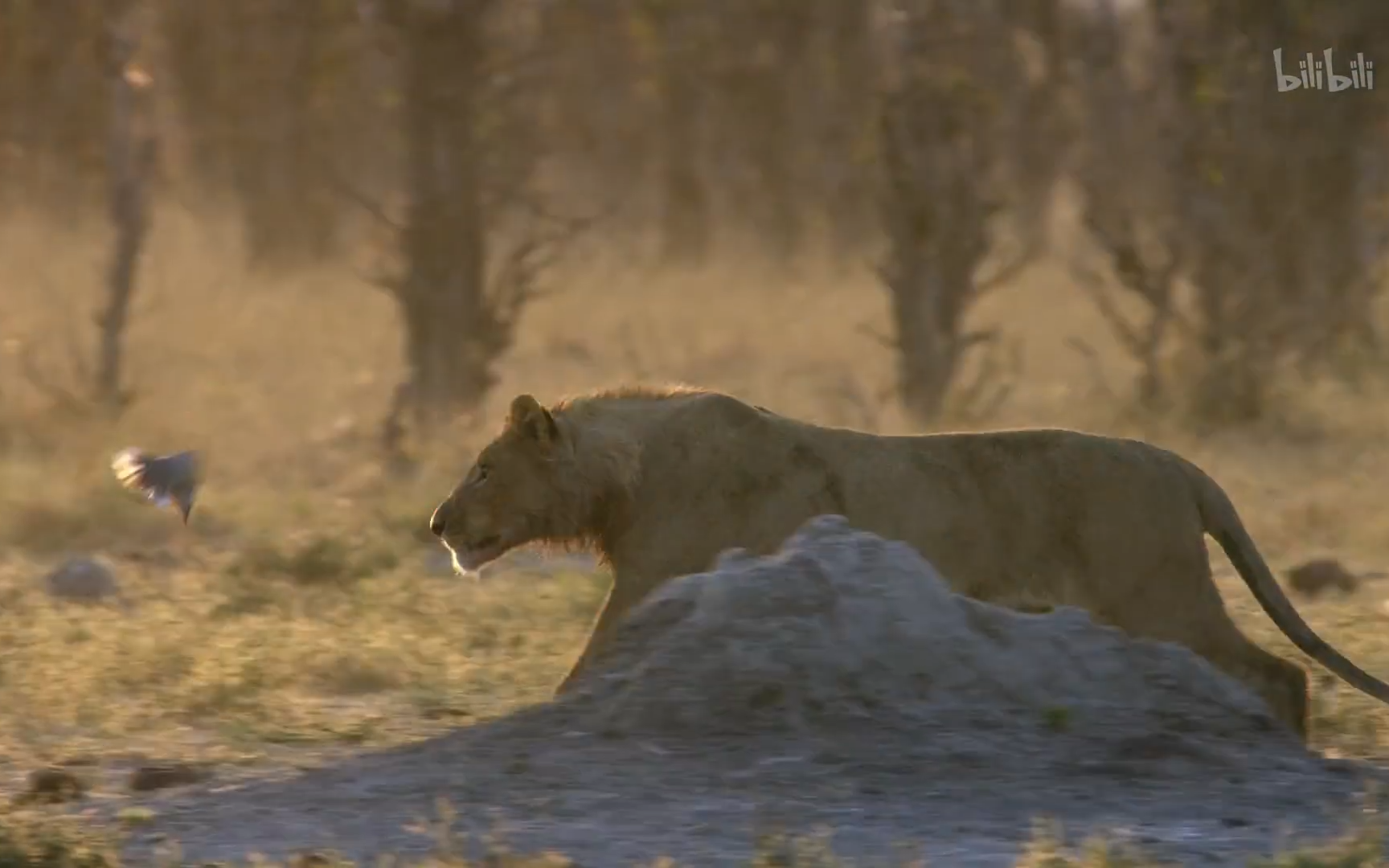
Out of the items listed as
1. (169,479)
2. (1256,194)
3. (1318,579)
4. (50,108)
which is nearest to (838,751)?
(169,479)

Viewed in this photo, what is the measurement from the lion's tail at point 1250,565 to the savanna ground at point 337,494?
296mm

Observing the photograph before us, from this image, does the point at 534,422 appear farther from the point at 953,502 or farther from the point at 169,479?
the point at 169,479

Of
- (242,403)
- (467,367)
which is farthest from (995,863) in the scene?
(242,403)

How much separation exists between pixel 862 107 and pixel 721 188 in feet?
7.86

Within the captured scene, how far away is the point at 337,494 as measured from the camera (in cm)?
1293

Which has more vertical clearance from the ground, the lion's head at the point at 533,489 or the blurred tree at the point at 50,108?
the blurred tree at the point at 50,108

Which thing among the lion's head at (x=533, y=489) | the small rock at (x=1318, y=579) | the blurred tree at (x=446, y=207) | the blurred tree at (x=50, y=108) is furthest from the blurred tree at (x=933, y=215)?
the blurred tree at (x=50, y=108)

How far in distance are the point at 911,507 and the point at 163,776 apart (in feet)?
7.17

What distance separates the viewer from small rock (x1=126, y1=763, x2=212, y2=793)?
252 inches

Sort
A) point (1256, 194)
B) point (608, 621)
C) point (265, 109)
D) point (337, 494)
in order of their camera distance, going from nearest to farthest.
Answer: point (608, 621), point (337, 494), point (1256, 194), point (265, 109)

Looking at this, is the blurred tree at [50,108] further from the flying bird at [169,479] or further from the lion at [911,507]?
the lion at [911,507]

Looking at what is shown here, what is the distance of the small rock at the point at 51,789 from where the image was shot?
6.25 m

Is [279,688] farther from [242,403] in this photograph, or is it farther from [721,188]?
[721,188]

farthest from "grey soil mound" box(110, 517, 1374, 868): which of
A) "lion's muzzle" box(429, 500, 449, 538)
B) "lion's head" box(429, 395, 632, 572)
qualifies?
"lion's muzzle" box(429, 500, 449, 538)
